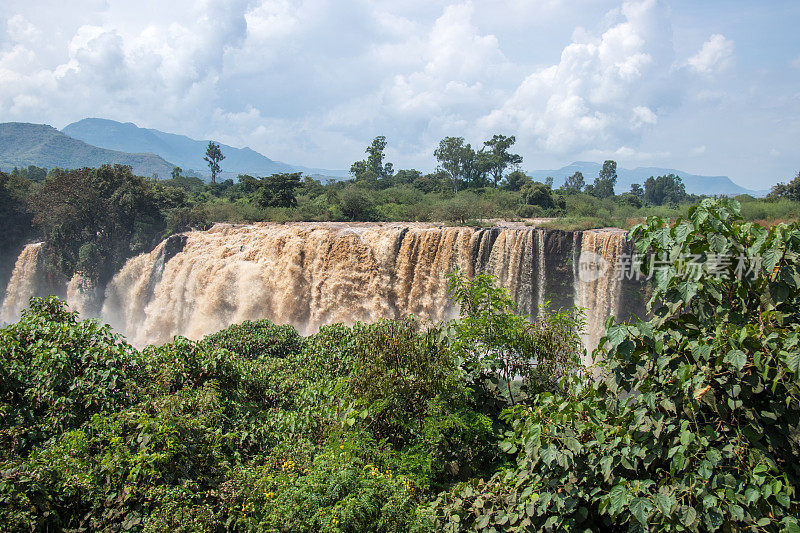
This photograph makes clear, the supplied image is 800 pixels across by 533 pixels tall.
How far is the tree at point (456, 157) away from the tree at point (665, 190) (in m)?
16.1

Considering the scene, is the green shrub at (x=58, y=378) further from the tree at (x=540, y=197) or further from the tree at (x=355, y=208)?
the tree at (x=540, y=197)

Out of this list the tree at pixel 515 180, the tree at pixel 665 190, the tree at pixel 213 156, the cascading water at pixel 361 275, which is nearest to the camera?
the cascading water at pixel 361 275

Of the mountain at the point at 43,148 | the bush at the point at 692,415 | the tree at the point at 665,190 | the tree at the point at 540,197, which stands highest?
the mountain at the point at 43,148

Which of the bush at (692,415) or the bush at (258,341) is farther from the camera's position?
the bush at (258,341)

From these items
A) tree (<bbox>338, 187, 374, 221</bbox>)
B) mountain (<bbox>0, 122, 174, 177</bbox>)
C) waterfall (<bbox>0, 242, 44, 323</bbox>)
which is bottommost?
waterfall (<bbox>0, 242, 44, 323</bbox>)

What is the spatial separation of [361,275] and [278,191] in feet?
46.3

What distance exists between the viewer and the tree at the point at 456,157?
44719mm

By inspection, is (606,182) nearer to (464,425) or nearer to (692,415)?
(464,425)

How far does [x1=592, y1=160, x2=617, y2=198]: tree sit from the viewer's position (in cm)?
4512

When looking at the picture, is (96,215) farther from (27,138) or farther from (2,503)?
(27,138)

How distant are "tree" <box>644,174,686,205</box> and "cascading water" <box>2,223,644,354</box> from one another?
3154cm

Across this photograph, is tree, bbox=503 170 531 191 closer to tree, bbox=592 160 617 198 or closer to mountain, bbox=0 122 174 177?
tree, bbox=592 160 617 198

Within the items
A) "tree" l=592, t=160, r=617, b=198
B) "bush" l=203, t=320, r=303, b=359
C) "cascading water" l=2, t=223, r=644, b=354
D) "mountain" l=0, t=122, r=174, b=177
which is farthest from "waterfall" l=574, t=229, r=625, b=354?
"mountain" l=0, t=122, r=174, b=177

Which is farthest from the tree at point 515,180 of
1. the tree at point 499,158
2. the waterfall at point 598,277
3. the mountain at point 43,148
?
the mountain at point 43,148
